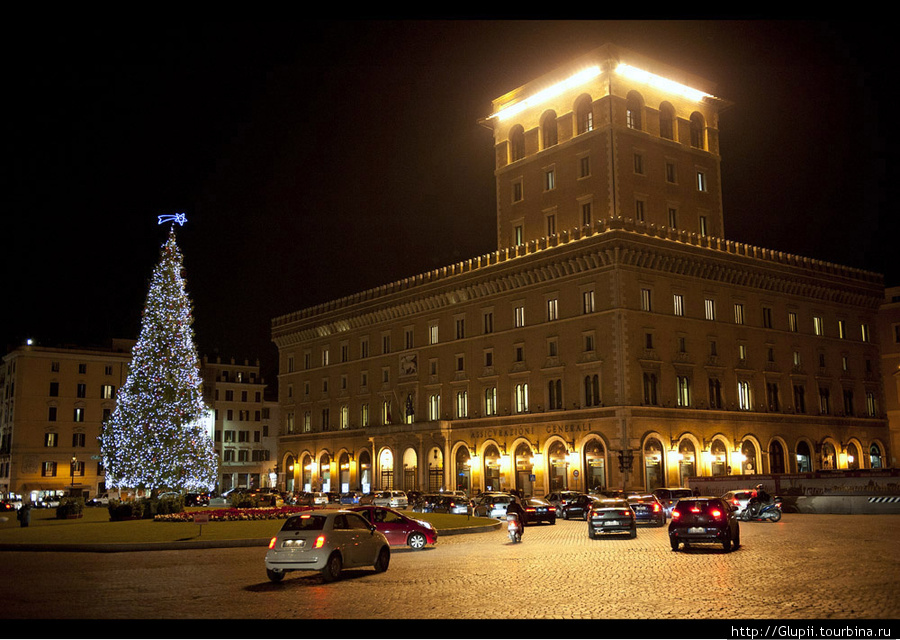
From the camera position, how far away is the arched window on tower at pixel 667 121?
6750 centimetres

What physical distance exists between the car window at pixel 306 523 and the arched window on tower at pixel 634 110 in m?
51.5

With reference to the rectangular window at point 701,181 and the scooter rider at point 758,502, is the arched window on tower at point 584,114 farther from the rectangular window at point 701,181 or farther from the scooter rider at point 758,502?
the scooter rider at point 758,502

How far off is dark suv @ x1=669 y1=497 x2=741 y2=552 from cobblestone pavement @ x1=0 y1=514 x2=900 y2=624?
38cm

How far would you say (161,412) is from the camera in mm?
45438

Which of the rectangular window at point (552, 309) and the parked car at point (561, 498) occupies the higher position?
the rectangular window at point (552, 309)

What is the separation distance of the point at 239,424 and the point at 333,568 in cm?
9173

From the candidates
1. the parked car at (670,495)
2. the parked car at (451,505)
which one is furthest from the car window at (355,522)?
the parked car at (451,505)

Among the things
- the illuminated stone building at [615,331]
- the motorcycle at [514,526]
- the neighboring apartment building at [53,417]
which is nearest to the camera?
the motorcycle at [514,526]

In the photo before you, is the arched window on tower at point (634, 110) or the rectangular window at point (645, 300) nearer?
the rectangular window at point (645, 300)

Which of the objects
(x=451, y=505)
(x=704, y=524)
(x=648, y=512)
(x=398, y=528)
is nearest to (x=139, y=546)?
(x=398, y=528)

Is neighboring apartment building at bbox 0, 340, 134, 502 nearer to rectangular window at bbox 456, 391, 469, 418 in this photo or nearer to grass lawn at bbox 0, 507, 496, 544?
rectangular window at bbox 456, 391, 469, 418

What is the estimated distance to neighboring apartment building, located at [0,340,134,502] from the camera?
8994cm

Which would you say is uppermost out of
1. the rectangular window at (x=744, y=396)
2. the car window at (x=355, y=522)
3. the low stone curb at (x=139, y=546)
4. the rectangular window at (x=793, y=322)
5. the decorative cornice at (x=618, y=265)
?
the decorative cornice at (x=618, y=265)

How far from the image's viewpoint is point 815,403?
6675 centimetres
